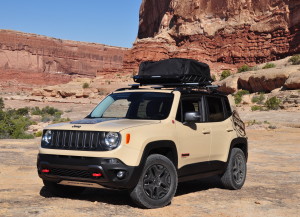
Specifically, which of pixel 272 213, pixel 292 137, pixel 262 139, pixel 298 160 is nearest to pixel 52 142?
pixel 272 213

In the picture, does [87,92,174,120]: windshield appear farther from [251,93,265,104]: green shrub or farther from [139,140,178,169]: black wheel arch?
[251,93,265,104]: green shrub

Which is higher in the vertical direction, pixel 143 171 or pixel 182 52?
pixel 182 52

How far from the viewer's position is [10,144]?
613 inches

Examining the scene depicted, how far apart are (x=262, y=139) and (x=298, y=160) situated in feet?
20.5

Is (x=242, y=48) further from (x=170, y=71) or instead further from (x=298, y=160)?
(x=170, y=71)

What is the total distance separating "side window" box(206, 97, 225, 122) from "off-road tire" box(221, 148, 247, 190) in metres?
0.72

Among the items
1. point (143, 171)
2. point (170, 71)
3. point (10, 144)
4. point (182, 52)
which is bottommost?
point (10, 144)

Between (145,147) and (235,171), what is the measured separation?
2.82 meters

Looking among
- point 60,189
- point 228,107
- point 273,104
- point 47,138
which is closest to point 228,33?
point 273,104

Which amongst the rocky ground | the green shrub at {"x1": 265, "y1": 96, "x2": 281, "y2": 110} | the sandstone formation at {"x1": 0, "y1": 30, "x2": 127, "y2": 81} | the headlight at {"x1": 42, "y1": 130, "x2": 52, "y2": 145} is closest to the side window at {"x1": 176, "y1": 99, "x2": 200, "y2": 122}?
the rocky ground

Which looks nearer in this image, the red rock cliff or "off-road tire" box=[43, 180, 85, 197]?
"off-road tire" box=[43, 180, 85, 197]

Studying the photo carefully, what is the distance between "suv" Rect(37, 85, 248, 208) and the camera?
6051mm

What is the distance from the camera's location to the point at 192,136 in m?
7.20

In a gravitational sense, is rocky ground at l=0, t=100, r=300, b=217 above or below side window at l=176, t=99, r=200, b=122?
below
